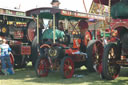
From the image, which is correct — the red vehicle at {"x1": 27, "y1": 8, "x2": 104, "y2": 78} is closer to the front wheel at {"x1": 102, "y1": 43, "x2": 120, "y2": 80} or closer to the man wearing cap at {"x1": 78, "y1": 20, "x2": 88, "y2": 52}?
the man wearing cap at {"x1": 78, "y1": 20, "x2": 88, "y2": 52}

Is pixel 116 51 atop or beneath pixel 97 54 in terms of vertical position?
atop

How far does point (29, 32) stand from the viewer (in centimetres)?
1009

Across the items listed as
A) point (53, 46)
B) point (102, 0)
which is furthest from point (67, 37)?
point (102, 0)

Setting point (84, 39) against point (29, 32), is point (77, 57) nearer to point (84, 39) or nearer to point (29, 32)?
point (84, 39)

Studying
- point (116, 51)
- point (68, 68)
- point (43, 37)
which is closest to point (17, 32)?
point (43, 37)

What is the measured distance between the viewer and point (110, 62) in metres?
6.33

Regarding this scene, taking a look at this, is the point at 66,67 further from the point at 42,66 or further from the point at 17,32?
the point at 17,32

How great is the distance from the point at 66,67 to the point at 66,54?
1.83 ft

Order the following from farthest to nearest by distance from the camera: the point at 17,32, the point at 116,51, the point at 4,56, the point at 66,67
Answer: the point at 17,32, the point at 4,56, the point at 66,67, the point at 116,51

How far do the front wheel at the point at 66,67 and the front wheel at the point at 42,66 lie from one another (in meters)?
0.71

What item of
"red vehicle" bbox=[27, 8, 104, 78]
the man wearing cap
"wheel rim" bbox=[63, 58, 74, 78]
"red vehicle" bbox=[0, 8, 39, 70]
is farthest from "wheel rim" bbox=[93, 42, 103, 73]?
"red vehicle" bbox=[0, 8, 39, 70]

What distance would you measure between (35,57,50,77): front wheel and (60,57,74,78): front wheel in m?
0.71

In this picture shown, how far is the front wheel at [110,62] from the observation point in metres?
6.06

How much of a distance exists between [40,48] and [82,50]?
1.53 m
